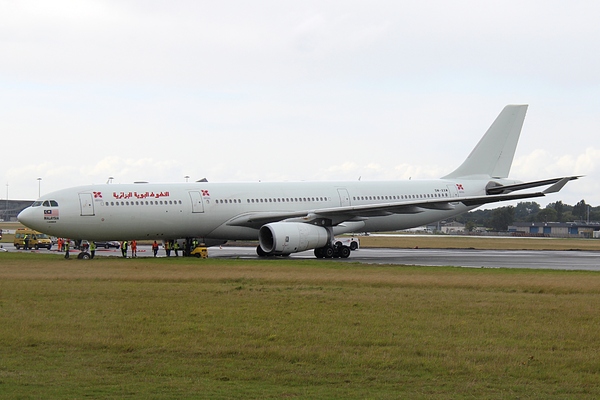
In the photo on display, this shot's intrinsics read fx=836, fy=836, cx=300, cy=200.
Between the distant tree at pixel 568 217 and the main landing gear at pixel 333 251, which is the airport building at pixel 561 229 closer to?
the distant tree at pixel 568 217

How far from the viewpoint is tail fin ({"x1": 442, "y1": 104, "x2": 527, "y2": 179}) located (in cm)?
4797

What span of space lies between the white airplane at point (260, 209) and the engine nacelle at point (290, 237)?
43 mm

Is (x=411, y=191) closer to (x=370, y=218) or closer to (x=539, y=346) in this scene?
(x=370, y=218)

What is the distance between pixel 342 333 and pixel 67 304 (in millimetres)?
7028

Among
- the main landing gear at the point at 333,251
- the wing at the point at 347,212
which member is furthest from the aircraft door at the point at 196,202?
the main landing gear at the point at 333,251

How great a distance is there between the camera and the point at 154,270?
29359mm

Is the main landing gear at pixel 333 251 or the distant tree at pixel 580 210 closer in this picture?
the main landing gear at pixel 333 251

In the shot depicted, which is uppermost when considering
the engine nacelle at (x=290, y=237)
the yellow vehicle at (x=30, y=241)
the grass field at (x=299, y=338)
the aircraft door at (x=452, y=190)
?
the aircraft door at (x=452, y=190)

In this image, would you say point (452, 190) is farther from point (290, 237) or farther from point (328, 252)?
point (290, 237)

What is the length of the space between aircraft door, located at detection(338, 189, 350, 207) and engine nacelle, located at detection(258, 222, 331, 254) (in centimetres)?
401

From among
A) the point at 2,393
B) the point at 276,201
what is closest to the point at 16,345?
the point at 2,393

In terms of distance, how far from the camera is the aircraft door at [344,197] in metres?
42.3

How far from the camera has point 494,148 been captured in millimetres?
48031

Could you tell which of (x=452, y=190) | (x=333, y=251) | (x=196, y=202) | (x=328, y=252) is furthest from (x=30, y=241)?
(x=452, y=190)
